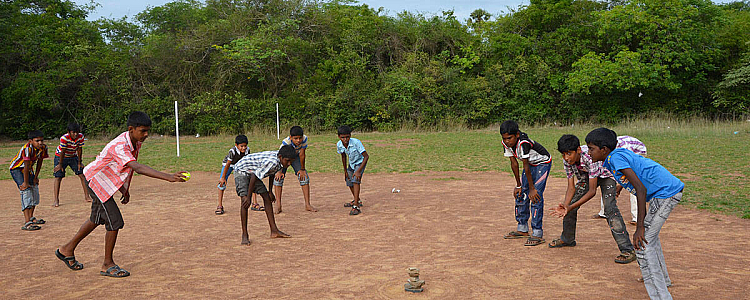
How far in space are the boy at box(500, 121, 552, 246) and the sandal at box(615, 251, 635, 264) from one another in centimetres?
101

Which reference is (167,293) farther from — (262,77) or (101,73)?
(101,73)

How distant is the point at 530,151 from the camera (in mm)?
6457

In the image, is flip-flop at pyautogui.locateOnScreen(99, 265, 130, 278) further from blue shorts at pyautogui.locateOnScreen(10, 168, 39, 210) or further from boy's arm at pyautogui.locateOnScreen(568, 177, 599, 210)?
boy's arm at pyautogui.locateOnScreen(568, 177, 599, 210)

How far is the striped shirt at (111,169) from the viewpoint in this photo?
18.1 ft

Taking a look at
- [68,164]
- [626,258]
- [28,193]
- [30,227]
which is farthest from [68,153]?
[626,258]

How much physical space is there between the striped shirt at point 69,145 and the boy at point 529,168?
7.80 meters

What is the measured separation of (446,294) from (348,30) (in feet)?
89.3

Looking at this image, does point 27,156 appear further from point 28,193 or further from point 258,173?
point 258,173

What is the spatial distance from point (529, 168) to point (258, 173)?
3334 millimetres

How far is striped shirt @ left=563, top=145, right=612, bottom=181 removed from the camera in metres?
5.80

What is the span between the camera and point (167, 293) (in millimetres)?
5023

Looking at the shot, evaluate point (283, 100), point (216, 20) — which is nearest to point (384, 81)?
point (283, 100)

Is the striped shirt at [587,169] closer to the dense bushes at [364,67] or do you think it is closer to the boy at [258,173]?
the boy at [258,173]

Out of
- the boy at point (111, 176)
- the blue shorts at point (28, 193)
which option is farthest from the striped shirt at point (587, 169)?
the blue shorts at point (28, 193)
